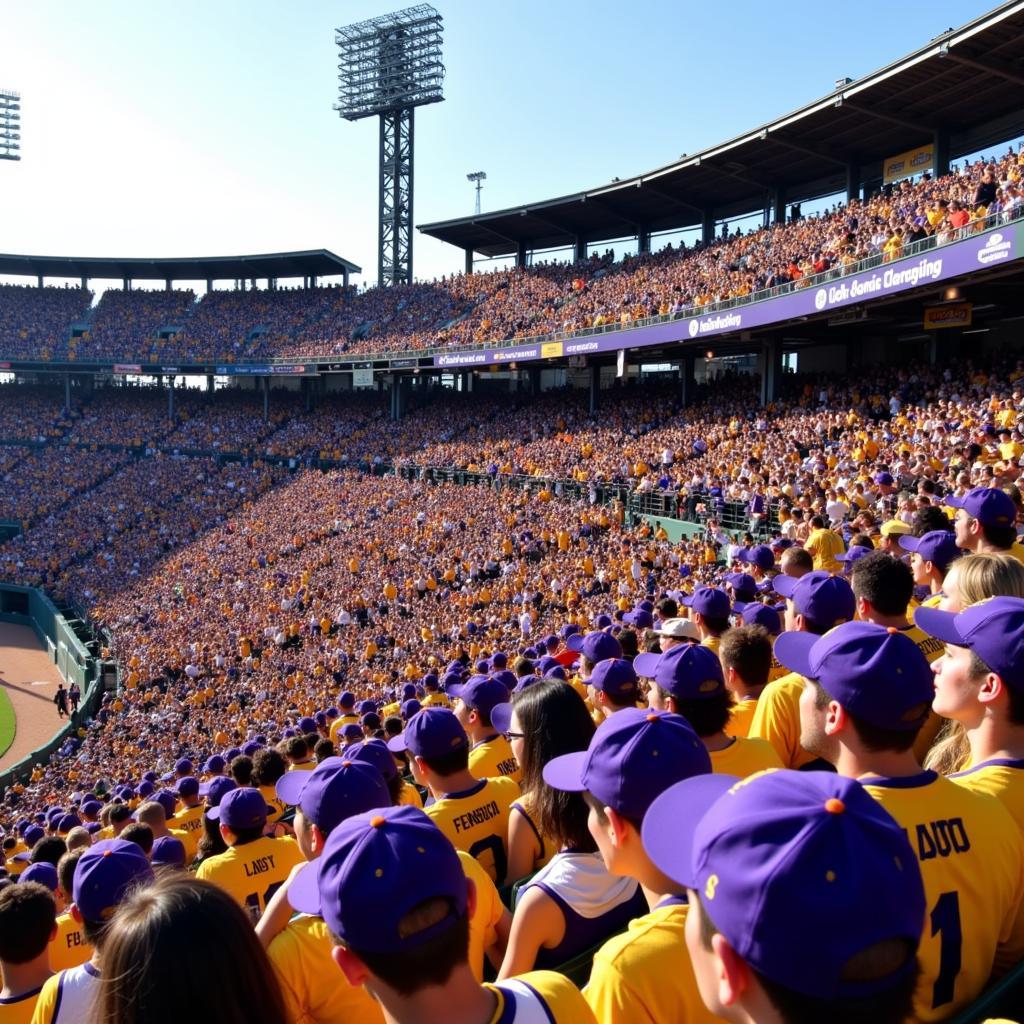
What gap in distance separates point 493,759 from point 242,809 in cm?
140

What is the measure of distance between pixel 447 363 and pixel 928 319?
20184 mm

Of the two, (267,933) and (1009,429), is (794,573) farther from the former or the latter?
(1009,429)

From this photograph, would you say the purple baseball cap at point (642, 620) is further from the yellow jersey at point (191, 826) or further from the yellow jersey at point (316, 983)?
the yellow jersey at point (316, 983)

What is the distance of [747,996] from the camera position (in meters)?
1.51

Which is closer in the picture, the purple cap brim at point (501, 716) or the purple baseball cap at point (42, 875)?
the purple cap brim at point (501, 716)

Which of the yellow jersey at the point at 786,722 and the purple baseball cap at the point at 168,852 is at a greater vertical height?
the yellow jersey at the point at 786,722

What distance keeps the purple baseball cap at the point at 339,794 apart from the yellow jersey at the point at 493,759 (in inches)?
77.3

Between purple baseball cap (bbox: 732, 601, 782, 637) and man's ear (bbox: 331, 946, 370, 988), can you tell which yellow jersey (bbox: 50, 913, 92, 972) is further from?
purple baseball cap (bbox: 732, 601, 782, 637)

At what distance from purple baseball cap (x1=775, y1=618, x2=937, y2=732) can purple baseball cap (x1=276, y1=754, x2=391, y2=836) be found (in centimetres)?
156

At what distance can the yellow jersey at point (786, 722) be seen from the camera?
3.95 m

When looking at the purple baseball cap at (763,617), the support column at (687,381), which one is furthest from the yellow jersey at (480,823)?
the support column at (687,381)

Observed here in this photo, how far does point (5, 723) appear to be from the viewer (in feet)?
86.8

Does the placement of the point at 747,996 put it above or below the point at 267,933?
above

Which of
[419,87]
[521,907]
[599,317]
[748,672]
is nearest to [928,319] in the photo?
[599,317]
